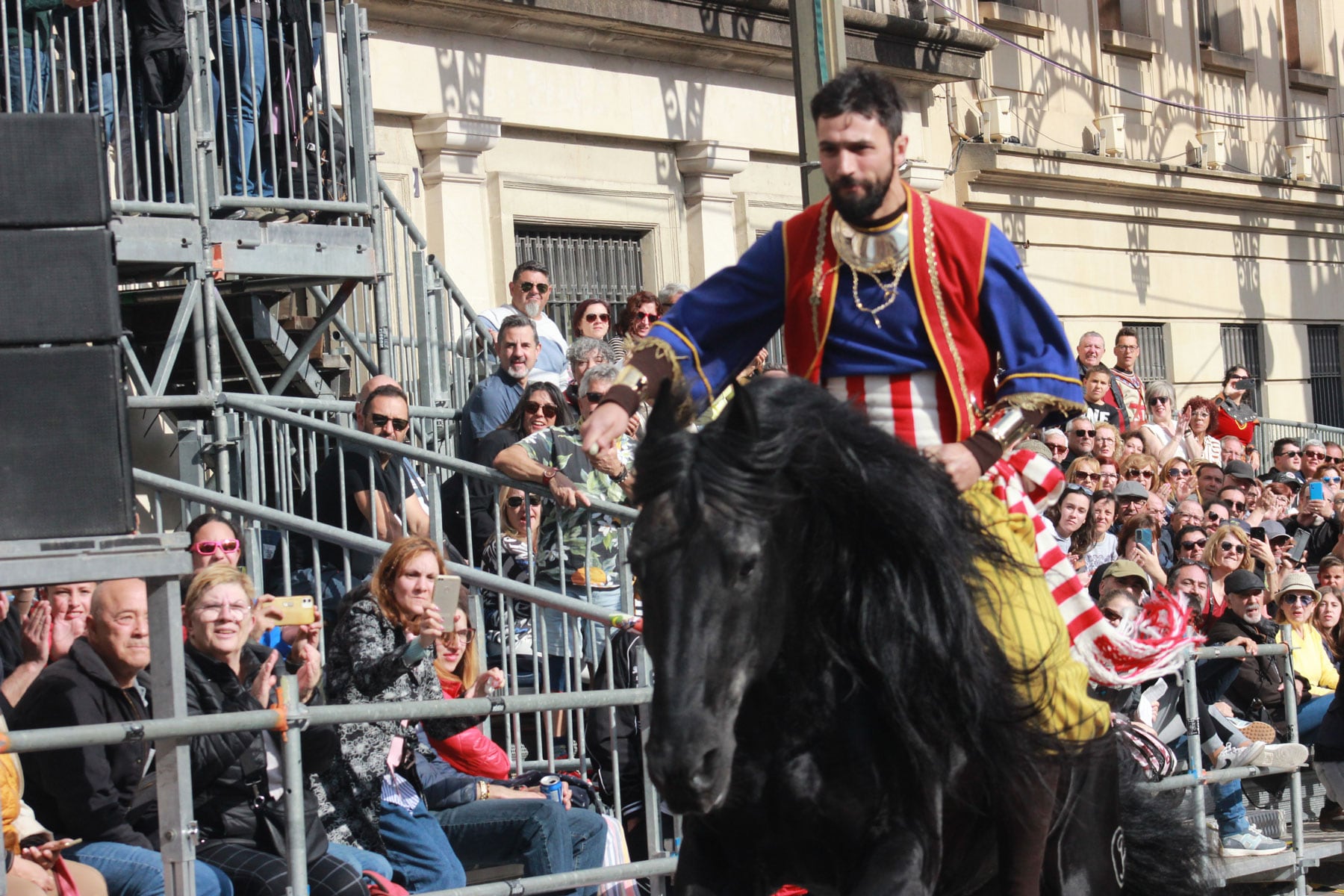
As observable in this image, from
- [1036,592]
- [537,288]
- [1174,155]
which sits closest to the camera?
[1036,592]

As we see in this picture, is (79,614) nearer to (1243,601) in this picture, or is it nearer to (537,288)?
(537,288)

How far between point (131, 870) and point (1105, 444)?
8135 mm

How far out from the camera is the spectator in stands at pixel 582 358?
9883mm

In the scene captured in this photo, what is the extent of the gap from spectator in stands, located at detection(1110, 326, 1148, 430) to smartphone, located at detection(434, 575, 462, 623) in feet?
26.1

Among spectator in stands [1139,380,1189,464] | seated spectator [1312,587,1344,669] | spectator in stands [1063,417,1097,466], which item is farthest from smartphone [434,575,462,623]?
spectator in stands [1139,380,1189,464]

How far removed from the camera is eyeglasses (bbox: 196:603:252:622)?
6.26 m

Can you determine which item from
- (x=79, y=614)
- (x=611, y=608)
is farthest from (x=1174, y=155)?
(x=79, y=614)

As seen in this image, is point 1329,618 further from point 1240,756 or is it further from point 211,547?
point 211,547

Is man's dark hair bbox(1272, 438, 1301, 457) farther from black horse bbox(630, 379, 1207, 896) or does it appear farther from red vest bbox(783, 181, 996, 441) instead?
black horse bbox(630, 379, 1207, 896)

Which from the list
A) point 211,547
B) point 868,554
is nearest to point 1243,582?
point 211,547

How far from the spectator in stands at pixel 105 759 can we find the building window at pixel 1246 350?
59.2 feet

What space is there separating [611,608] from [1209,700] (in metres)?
3.53

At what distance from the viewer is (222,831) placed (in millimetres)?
5922

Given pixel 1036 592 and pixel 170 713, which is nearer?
pixel 1036 592
